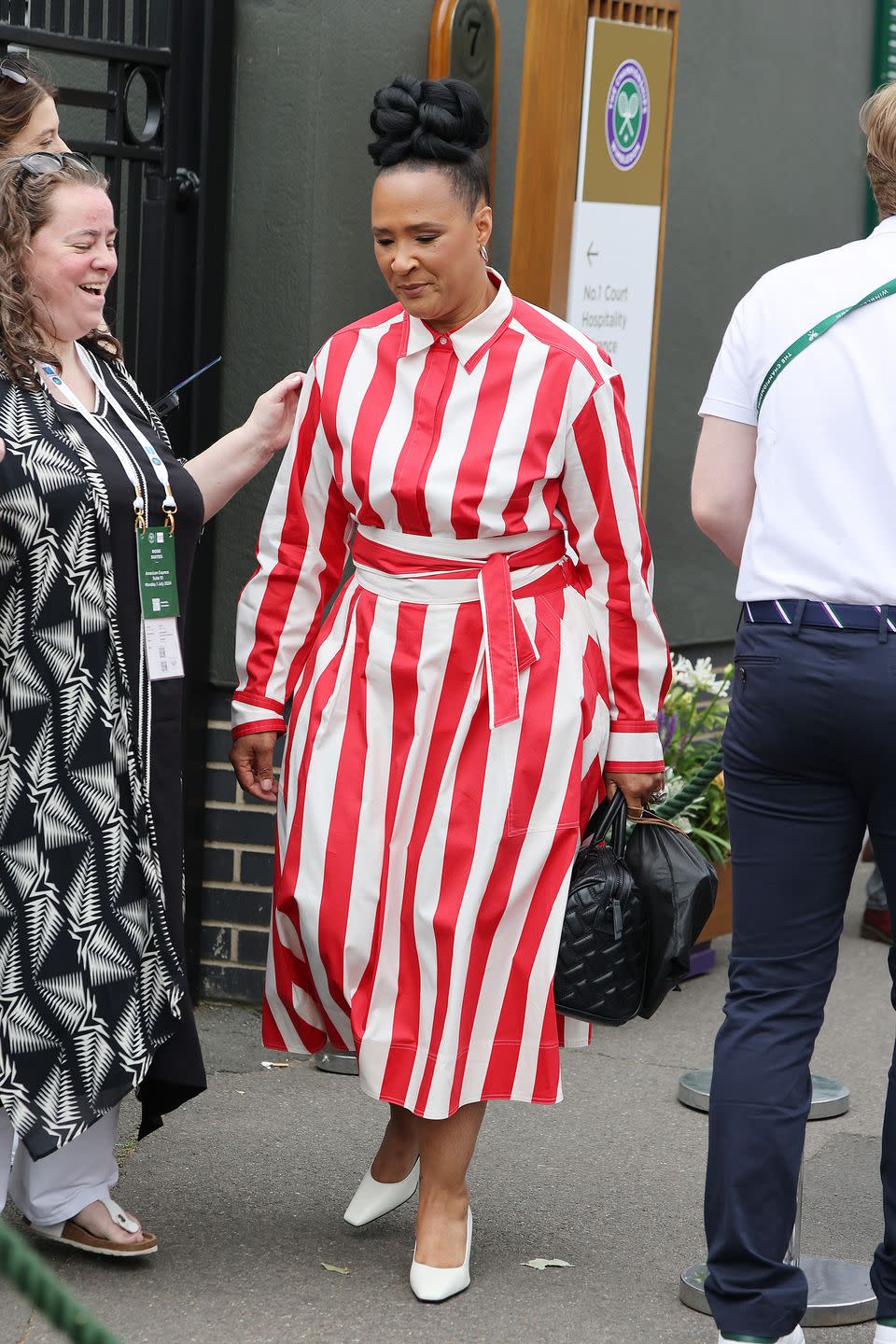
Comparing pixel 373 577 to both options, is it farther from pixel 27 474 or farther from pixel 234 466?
pixel 27 474

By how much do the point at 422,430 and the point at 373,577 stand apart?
11.2 inches

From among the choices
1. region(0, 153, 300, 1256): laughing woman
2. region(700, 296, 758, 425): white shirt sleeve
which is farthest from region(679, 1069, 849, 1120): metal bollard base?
region(700, 296, 758, 425): white shirt sleeve

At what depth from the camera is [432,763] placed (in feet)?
10.6

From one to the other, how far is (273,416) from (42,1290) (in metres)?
2.17

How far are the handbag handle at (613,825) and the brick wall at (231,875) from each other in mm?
1606

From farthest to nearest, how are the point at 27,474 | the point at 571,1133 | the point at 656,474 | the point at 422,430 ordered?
the point at 656,474, the point at 571,1133, the point at 422,430, the point at 27,474

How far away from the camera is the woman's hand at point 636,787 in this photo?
11.0ft

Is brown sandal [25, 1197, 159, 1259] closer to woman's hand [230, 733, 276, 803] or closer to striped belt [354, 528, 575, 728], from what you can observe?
woman's hand [230, 733, 276, 803]

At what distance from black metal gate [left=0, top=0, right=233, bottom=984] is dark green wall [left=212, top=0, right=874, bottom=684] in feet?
0.25

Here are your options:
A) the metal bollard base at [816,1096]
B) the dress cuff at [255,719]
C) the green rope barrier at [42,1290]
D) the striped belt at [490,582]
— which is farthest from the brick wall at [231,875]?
the green rope barrier at [42,1290]

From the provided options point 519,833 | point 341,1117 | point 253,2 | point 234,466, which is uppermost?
point 253,2

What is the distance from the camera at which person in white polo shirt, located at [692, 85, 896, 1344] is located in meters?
2.71

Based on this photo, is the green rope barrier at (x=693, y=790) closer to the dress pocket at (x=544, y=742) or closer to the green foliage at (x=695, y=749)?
the green foliage at (x=695, y=749)

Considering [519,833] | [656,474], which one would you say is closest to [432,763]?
[519,833]
